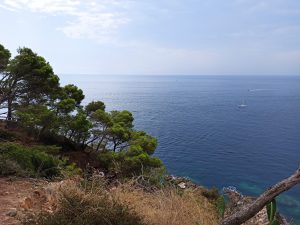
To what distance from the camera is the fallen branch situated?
288cm

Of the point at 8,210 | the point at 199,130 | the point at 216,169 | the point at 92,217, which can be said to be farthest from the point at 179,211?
the point at 199,130

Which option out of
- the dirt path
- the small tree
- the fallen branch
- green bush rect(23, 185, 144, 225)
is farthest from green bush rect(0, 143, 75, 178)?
the small tree

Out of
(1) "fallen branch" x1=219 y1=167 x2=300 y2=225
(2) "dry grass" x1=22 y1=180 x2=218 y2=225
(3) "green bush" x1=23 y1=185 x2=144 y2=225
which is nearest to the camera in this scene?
(1) "fallen branch" x1=219 y1=167 x2=300 y2=225

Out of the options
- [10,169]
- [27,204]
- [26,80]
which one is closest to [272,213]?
[27,204]

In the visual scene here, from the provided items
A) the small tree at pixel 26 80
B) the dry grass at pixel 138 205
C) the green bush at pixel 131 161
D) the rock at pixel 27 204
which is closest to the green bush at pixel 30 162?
the rock at pixel 27 204

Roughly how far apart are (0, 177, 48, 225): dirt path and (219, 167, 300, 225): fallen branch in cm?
270

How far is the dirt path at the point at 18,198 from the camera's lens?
445 centimetres

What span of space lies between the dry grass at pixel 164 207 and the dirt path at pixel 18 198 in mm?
1198

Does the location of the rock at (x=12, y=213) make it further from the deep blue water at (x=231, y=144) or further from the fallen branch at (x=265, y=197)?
the deep blue water at (x=231, y=144)

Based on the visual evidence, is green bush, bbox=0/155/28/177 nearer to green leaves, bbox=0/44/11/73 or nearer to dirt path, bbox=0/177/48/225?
dirt path, bbox=0/177/48/225

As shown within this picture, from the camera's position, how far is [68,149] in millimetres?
22000

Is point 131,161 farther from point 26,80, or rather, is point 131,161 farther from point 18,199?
point 18,199

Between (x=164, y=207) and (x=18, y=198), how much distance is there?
2535mm

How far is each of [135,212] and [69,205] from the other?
0.82 metres
